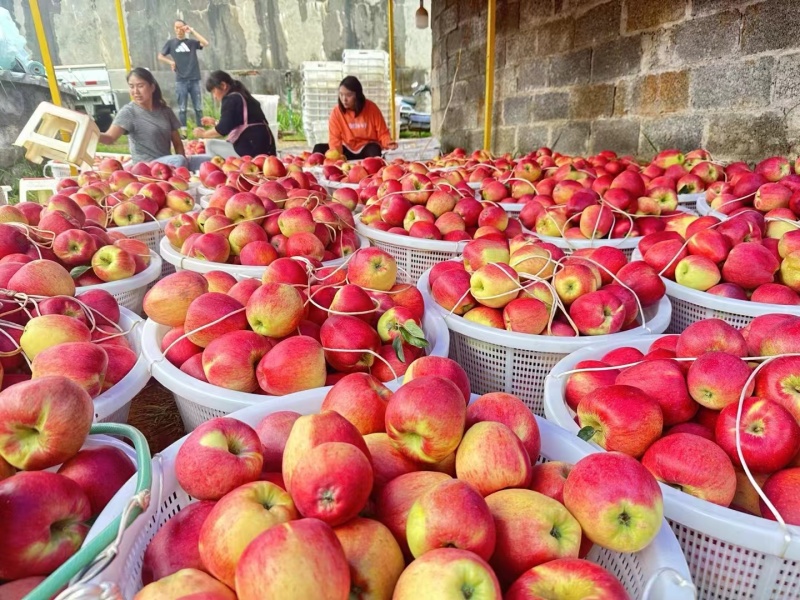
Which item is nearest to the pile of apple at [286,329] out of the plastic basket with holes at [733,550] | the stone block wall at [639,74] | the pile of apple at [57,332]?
the pile of apple at [57,332]

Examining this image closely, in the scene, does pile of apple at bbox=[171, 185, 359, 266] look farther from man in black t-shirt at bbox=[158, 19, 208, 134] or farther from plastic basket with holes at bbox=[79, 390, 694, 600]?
man in black t-shirt at bbox=[158, 19, 208, 134]

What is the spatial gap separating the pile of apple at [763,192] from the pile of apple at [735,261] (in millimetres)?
269

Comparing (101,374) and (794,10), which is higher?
(794,10)

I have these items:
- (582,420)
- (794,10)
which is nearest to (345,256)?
(582,420)

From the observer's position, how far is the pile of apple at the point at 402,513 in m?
0.65

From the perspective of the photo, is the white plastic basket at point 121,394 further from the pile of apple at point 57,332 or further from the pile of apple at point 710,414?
the pile of apple at point 710,414

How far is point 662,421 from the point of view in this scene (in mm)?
1120

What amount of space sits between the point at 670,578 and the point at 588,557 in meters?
0.19

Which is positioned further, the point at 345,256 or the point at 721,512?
the point at 345,256

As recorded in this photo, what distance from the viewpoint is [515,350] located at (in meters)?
1.65

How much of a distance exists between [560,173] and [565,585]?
2.92 metres

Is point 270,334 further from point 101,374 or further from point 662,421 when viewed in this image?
point 662,421

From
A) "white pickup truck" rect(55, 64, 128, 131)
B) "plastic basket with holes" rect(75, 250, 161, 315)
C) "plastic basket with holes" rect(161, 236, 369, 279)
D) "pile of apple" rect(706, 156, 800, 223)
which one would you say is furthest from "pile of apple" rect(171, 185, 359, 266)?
"white pickup truck" rect(55, 64, 128, 131)

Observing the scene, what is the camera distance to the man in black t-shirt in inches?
411
